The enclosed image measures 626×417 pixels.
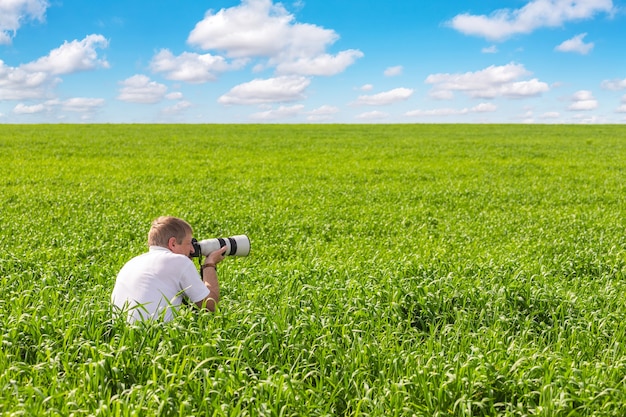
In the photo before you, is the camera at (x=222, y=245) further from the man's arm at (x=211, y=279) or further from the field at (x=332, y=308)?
the field at (x=332, y=308)

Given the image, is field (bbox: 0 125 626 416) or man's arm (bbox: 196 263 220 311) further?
man's arm (bbox: 196 263 220 311)

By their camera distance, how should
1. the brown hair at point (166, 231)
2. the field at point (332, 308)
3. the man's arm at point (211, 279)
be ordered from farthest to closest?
the man's arm at point (211, 279) < the brown hair at point (166, 231) < the field at point (332, 308)

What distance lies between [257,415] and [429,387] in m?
1.41

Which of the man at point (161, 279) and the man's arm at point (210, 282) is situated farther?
the man's arm at point (210, 282)

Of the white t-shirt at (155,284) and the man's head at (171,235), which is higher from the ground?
the man's head at (171,235)

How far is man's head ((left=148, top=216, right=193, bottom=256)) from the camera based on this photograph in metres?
5.50

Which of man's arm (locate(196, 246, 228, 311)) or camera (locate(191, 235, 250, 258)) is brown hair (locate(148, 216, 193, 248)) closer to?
camera (locate(191, 235, 250, 258))

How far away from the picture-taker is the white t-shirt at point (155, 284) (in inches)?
207

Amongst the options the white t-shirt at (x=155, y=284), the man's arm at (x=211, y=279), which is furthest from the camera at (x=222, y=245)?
the white t-shirt at (x=155, y=284)

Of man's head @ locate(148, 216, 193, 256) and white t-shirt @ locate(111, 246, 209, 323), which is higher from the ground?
man's head @ locate(148, 216, 193, 256)

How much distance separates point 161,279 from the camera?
17.5 ft

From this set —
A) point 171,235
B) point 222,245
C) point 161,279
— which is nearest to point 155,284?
point 161,279

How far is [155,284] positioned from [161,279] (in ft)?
0.24

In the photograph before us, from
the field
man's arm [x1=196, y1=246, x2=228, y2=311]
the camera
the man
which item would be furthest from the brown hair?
the field
